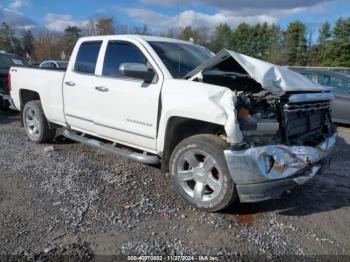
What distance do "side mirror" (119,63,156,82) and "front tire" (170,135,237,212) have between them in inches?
38.1

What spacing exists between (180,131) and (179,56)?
120 cm

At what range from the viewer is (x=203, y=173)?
13.6ft

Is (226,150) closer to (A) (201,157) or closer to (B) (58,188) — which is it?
(A) (201,157)

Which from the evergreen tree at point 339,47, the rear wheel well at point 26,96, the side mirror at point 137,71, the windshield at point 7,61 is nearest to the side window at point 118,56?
the side mirror at point 137,71

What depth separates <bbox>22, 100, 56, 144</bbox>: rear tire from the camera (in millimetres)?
6817

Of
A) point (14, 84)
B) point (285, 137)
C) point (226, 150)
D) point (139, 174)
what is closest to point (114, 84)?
point (139, 174)

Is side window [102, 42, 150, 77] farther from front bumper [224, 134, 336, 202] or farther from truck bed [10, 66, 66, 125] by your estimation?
front bumper [224, 134, 336, 202]

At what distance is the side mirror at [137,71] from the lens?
14.6 ft

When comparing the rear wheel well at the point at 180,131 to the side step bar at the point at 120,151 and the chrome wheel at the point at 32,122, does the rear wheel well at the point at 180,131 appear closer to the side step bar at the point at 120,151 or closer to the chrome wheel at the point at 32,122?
the side step bar at the point at 120,151

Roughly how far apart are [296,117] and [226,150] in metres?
1.09

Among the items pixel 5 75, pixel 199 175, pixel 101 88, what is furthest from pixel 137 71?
pixel 5 75

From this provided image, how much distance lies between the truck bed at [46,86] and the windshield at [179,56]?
76.5 inches

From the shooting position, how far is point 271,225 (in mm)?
3947

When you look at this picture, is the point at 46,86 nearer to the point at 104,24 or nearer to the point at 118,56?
the point at 118,56
